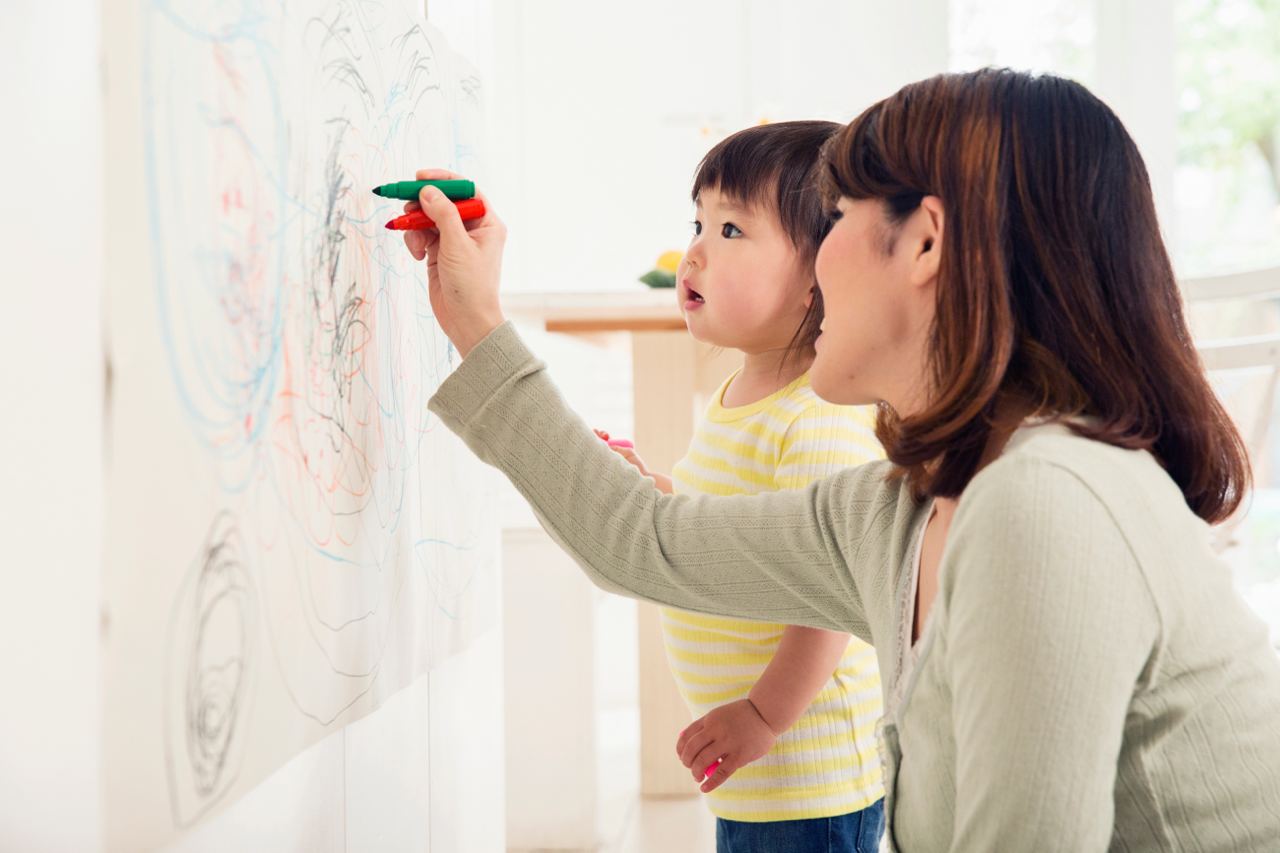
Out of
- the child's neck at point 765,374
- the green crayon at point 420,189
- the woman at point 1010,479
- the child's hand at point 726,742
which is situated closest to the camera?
the woman at point 1010,479

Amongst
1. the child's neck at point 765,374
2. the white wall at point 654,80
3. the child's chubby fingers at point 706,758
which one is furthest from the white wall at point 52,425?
the white wall at point 654,80

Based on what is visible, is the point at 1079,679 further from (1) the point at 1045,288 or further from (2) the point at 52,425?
(2) the point at 52,425

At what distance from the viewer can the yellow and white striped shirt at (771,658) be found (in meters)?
1.11

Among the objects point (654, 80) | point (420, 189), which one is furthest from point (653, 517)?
point (654, 80)

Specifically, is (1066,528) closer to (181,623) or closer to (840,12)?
(181,623)

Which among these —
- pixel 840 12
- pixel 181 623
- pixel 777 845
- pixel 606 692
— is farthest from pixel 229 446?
pixel 840 12

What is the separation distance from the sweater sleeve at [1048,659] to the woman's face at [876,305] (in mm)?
174

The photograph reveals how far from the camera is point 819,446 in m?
1.10

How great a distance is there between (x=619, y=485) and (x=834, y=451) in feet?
0.78

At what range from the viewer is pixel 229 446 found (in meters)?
0.66

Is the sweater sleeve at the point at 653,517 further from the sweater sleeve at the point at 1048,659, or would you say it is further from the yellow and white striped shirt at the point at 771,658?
the sweater sleeve at the point at 1048,659

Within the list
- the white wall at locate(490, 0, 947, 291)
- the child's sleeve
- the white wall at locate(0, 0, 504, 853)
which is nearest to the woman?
the child's sleeve

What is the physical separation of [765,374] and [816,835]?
445 mm

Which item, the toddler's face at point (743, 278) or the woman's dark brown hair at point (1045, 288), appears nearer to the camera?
the woman's dark brown hair at point (1045, 288)
